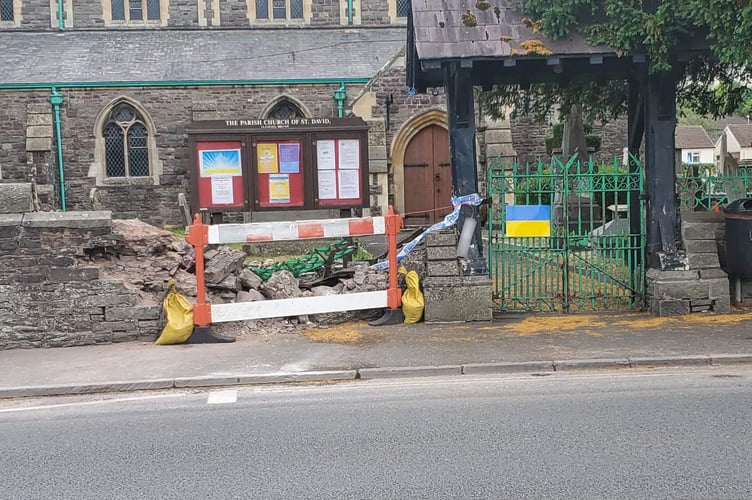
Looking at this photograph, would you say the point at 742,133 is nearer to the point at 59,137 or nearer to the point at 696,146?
the point at 696,146

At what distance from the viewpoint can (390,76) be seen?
2214 centimetres

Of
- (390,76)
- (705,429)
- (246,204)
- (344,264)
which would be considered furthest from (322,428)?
(390,76)

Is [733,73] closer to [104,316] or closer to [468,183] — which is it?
[468,183]

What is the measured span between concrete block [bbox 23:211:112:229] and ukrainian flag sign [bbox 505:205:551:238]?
5.32m

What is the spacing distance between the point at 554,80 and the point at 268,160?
7753mm

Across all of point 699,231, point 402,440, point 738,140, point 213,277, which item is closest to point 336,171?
point 213,277

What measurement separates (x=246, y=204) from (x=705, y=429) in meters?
12.8

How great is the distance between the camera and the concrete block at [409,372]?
7.78 meters

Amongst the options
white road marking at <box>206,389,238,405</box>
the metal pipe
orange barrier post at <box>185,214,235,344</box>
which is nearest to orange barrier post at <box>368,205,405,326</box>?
orange barrier post at <box>185,214,235,344</box>

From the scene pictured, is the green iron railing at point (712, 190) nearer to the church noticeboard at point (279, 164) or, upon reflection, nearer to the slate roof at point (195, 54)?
the church noticeboard at point (279, 164)

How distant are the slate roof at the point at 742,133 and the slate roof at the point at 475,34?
2053 inches

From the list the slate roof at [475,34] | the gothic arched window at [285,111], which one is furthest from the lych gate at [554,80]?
the gothic arched window at [285,111]

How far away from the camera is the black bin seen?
10164 mm

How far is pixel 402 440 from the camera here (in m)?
5.54
